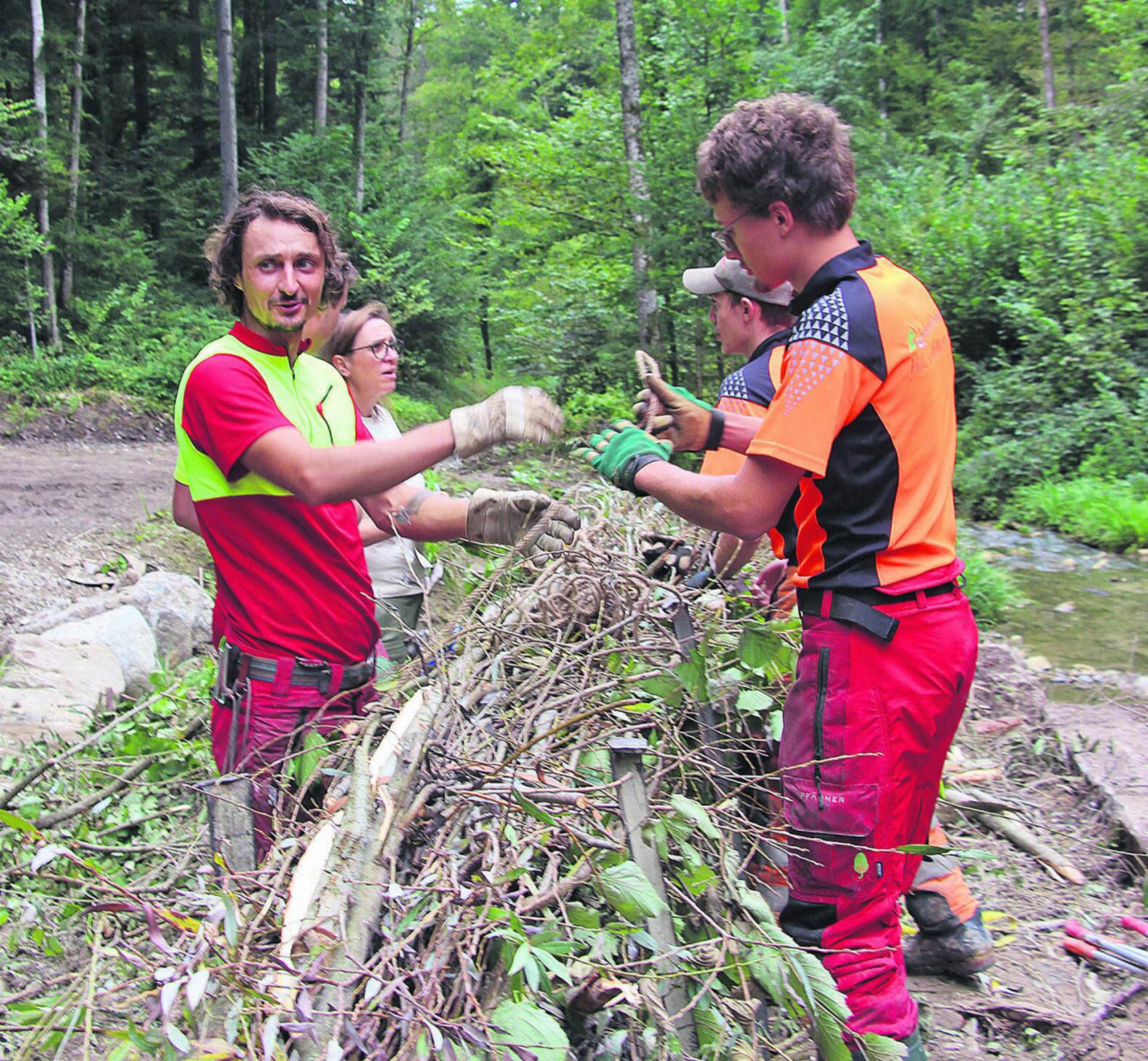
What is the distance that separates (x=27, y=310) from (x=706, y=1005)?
1512 cm

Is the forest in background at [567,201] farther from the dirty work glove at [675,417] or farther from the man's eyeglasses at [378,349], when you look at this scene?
the dirty work glove at [675,417]

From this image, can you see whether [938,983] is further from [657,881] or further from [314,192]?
[314,192]

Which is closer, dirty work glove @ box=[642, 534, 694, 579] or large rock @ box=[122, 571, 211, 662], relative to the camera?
dirty work glove @ box=[642, 534, 694, 579]

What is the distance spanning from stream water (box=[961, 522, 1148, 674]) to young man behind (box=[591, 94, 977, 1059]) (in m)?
4.61

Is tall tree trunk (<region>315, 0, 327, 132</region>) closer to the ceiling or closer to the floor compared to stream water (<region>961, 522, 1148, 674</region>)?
closer to the ceiling

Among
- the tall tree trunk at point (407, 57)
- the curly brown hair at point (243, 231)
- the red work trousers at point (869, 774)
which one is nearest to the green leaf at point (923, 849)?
the red work trousers at point (869, 774)

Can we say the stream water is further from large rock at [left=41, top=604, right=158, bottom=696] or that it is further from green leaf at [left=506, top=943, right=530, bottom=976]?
green leaf at [left=506, top=943, right=530, bottom=976]

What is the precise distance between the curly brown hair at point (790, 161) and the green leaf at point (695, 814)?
129 centimetres

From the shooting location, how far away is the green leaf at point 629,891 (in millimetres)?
1621

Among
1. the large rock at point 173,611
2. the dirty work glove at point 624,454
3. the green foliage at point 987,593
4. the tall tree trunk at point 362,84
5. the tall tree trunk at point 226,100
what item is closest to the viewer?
the dirty work glove at point 624,454

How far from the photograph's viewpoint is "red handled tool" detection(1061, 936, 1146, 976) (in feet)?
9.66

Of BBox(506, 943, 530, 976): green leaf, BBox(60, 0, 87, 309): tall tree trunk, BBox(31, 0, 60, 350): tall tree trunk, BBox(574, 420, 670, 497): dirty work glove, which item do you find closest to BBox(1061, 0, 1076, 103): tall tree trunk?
BBox(60, 0, 87, 309): tall tree trunk

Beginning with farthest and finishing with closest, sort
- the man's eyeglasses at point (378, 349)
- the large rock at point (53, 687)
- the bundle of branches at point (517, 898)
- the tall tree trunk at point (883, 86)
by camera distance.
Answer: the tall tree trunk at point (883, 86), the large rock at point (53, 687), the man's eyeglasses at point (378, 349), the bundle of branches at point (517, 898)

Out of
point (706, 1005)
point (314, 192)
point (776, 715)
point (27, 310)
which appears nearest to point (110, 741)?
point (776, 715)
